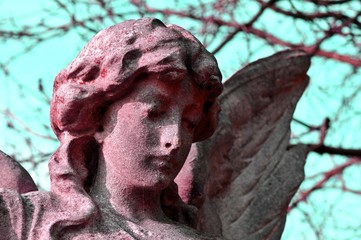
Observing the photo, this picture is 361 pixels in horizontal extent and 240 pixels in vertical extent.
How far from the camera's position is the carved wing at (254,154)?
20.0 feet

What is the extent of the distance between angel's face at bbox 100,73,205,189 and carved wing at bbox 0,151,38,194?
0.30 meters

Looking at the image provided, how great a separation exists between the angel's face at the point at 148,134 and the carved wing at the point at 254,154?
813 mm

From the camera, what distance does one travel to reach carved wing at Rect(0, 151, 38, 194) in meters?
5.03

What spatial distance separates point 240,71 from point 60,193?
5.74 feet

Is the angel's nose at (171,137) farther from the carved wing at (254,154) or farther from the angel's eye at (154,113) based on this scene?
the carved wing at (254,154)

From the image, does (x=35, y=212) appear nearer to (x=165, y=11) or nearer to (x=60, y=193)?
(x=60, y=193)

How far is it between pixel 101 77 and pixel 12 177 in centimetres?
47

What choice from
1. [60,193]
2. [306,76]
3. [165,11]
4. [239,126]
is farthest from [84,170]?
[165,11]

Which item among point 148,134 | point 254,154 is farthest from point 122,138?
point 254,154

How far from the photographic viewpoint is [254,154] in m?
6.43

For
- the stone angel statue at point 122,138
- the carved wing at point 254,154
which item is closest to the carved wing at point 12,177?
the stone angel statue at point 122,138

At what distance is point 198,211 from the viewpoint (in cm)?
550

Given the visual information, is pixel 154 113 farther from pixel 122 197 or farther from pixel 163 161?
pixel 122 197

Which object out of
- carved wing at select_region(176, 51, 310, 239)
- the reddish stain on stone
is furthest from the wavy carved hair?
carved wing at select_region(176, 51, 310, 239)
